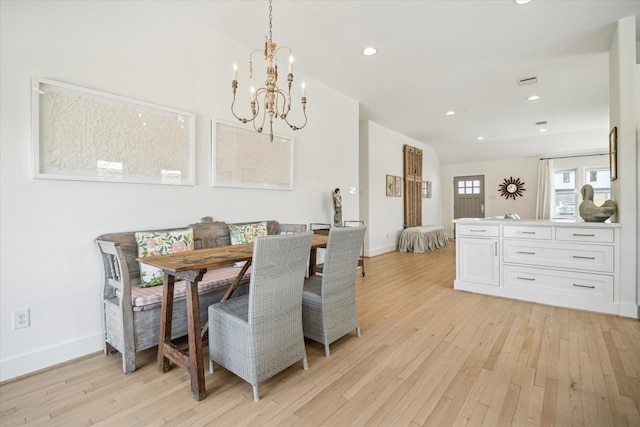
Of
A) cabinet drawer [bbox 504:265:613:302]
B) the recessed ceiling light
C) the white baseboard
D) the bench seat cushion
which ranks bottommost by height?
the white baseboard

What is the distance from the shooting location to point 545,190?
8227 mm

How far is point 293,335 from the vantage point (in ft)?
6.23

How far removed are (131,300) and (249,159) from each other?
1876 mm

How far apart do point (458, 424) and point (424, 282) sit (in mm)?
2798

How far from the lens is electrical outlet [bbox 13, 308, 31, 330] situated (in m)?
1.96

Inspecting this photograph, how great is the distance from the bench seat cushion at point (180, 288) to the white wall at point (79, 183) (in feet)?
1.51

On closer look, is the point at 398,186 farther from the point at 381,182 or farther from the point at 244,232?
the point at 244,232

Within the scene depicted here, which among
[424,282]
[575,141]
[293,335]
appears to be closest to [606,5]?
[424,282]

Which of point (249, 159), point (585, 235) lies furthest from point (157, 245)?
point (585, 235)

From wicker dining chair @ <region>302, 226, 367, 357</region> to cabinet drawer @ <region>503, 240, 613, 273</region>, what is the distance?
2.26m

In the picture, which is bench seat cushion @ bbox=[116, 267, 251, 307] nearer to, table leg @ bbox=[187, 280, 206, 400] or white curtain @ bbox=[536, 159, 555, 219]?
table leg @ bbox=[187, 280, 206, 400]

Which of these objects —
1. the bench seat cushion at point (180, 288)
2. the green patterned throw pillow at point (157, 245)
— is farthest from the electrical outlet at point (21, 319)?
the green patterned throw pillow at point (157, 245)

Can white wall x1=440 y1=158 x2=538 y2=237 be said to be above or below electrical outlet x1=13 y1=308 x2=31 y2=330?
above

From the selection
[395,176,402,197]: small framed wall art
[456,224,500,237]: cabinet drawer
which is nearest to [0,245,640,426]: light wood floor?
[456,224,500,237]: cabinet drawer
